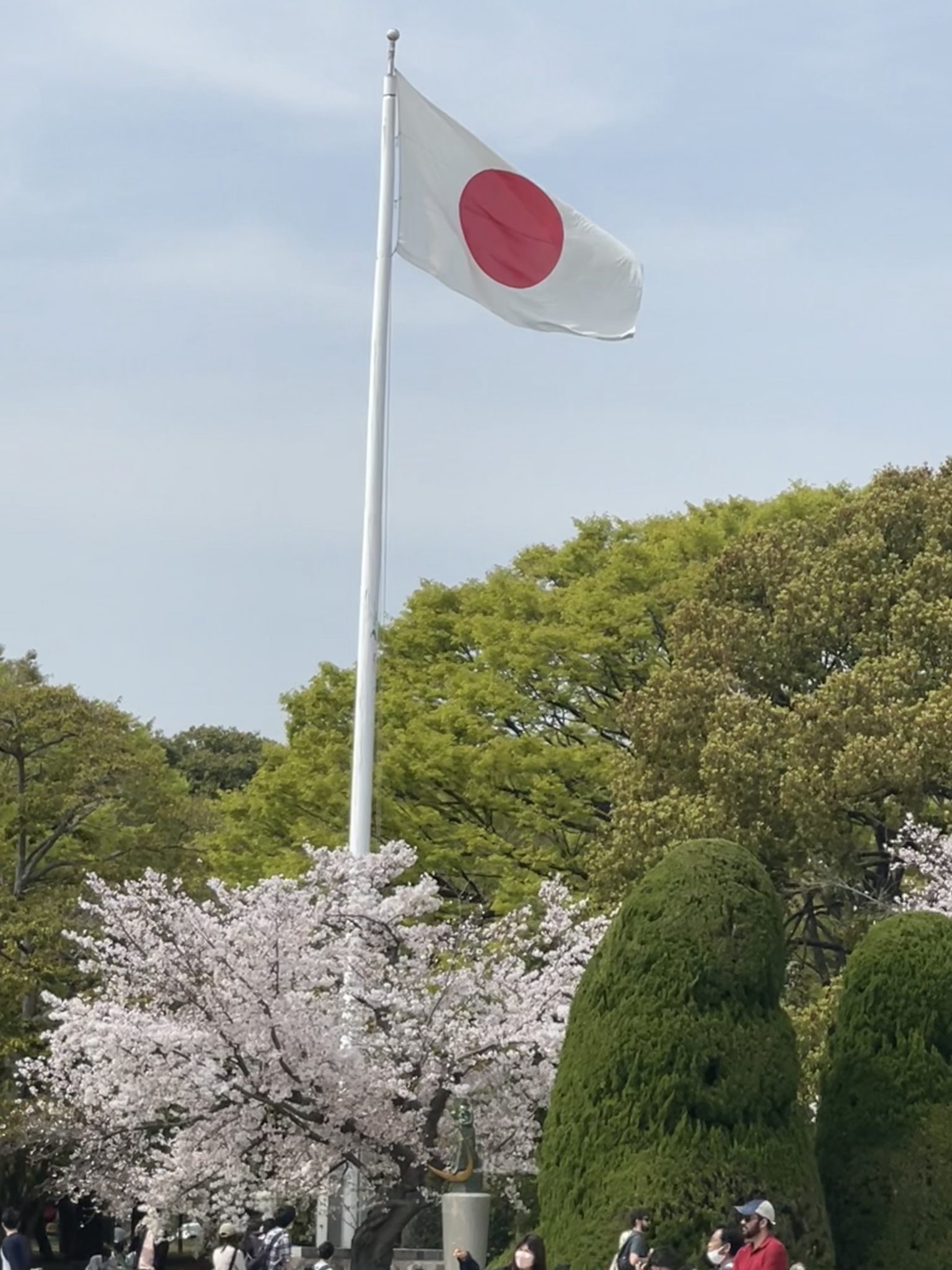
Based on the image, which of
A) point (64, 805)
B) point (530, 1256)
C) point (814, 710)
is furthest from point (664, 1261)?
point (64, 805)

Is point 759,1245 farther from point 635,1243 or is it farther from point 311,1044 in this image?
point 311,1044

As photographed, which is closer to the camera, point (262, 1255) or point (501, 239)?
point (262, 1255)

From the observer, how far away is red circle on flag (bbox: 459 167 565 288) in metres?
23.6

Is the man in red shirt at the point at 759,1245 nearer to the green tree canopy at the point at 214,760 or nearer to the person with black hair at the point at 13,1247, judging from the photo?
the person with black hair at the point at 13,1247

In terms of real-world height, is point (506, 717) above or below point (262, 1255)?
above

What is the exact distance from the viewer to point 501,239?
23.7 meters

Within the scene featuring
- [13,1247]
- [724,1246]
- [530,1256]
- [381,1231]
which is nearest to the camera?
[530,1256]

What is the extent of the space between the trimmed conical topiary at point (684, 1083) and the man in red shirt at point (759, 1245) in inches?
111

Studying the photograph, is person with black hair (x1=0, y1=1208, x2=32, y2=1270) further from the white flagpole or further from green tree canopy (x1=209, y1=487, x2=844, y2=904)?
green tree canopy (x1=209, y1=487, x2=844, y2=904)

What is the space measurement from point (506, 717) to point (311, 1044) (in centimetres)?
1976

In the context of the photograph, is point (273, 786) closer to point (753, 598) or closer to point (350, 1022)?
point (753, 598)

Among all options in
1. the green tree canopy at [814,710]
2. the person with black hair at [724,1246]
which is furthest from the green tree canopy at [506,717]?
the person with black hair at [724,1246]

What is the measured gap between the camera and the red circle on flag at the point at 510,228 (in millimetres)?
23625

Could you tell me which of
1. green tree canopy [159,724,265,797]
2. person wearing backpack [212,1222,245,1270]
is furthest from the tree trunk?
green tree canopy [159,724,265,797]
